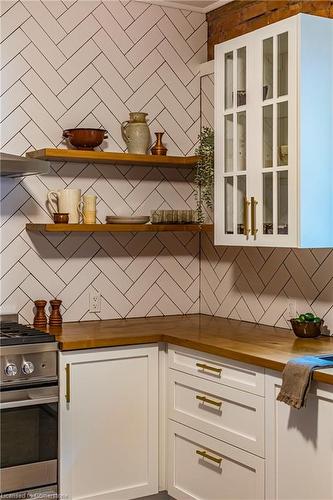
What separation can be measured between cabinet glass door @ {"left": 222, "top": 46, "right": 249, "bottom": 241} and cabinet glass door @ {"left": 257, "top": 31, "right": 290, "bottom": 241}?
14cm

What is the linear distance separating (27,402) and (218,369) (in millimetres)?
844

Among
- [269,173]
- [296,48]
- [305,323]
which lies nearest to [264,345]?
[305,323]

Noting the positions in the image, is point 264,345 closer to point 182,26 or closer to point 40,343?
point 40,343

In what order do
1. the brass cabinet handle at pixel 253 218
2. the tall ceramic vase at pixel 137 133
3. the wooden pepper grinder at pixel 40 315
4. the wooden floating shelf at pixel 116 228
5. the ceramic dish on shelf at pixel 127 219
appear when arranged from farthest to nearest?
the tall ceramic vase at pixel 137 133, the ceramic dish on shelf at pixel 127 219, the wooden pepper grinder at pixel 40 315, the wooden floating shelf at pixel 116 228, the brass cabinet handle at pixel 253 218

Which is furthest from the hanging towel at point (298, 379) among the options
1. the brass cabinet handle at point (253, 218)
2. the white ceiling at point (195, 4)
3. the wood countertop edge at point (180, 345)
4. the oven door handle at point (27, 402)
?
the white ceiling at point (195, 4)

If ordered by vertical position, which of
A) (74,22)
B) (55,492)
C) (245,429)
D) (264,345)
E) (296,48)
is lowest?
(55,492)

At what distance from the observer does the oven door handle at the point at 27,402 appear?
10.0ft

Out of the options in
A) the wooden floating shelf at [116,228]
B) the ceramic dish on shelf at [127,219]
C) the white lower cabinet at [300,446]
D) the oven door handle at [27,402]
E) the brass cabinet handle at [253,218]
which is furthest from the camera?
the ceramic dish on shelf at [127,219]

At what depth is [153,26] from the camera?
13.5 ft

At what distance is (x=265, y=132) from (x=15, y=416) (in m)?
1.69

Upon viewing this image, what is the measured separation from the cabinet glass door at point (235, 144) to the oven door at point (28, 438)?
118cm

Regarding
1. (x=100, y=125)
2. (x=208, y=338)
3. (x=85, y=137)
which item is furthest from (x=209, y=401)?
(x=100, y=125)

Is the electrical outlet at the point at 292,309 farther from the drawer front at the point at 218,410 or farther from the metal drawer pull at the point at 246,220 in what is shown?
the drawer front at the point at 218,410

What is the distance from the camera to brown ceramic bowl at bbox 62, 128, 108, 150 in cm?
370
